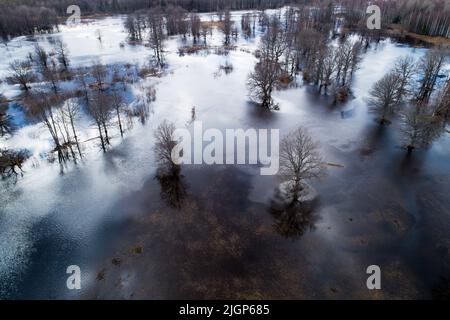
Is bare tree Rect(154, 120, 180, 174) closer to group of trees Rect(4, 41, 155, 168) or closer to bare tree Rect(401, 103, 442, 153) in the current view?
group of trees Rect(4, 41, 155, 168)

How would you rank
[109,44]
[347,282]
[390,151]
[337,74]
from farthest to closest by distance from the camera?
[109,44], [337,74], [390,151], [347,282]

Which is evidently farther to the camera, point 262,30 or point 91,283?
point 262,30

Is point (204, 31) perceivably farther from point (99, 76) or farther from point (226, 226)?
point (226, 226)

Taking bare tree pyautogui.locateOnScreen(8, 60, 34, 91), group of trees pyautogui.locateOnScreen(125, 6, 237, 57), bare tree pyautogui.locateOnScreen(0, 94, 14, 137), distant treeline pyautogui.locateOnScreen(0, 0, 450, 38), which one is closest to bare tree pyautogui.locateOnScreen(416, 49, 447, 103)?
distant treeline pyautogui.locateOnScreen(0, 0, 450, 38)

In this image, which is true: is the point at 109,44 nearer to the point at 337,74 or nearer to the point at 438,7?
the point at 337,74

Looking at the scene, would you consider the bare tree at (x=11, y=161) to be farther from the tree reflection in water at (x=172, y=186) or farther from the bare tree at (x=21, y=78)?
the bare tree at (x=21, y=78)

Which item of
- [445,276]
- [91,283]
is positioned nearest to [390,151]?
[445,276]
